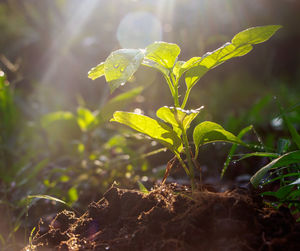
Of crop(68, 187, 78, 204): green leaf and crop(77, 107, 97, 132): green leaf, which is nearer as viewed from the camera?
crop(68, 187, 78, 204): green leaf

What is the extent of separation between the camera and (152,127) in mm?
1079

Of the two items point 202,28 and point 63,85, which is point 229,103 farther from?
point 63,85

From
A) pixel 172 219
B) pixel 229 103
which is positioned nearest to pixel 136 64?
pixel 172 219

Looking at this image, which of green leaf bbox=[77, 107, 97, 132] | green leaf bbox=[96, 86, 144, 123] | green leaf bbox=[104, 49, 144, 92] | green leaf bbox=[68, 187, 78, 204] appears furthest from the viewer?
green leaf bbox=[77, 107, 97, 132]

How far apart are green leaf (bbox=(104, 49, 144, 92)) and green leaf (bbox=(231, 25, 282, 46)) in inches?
12.6

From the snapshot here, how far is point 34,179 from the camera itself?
2.33 metres

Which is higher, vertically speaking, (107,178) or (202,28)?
(202,28)

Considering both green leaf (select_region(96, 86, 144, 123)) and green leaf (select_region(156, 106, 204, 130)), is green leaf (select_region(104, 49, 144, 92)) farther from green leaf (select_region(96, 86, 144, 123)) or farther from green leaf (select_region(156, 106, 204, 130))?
green leaf (select_region(96, 86, 144, 123))

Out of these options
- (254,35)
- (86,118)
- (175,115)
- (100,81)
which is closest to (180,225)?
(175,115)

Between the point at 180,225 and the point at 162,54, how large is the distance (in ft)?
1.82

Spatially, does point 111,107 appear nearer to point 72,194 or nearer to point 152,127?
point 72,194

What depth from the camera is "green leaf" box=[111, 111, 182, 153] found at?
1.04 metres

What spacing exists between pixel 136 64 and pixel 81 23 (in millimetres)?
5447

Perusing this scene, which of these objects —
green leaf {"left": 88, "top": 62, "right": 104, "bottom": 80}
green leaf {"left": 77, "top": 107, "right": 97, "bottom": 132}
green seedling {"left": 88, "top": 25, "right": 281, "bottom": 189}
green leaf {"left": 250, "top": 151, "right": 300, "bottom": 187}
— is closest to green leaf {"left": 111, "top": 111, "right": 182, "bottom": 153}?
green seedling {"left": 88, "top": 25, "right": 281, "bottom": 189}
